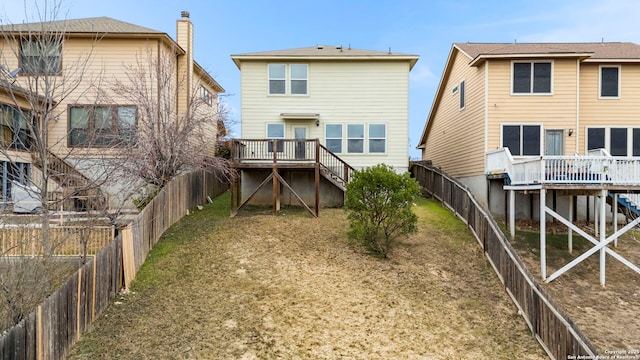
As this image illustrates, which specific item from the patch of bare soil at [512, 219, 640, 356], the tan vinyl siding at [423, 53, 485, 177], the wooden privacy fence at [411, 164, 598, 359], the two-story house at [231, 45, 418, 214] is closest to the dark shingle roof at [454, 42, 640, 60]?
the tan vinyl siding at [423, 53, 485, 177]

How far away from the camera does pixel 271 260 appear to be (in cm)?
1205

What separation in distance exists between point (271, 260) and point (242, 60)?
10906mm

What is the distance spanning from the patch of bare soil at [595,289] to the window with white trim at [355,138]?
7746 mm

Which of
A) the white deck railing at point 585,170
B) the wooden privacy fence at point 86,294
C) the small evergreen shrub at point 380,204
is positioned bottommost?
the wooden privacy fence at point 86,294

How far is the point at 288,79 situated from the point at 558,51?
1200 centimetres

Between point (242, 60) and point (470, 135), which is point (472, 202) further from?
point (242, 60)

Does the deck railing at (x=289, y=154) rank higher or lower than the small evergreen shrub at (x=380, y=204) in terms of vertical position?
higher

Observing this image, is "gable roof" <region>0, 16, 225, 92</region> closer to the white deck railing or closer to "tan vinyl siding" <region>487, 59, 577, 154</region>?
"tan vinyl siding" <region>487, 59, 577, 154</region>

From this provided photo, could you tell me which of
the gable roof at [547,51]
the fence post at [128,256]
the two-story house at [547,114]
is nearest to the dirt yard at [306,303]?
the fence post at [128,256]

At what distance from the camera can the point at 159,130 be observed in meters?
15.0

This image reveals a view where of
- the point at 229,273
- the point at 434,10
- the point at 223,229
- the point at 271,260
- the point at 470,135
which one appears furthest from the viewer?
the point at 434,10

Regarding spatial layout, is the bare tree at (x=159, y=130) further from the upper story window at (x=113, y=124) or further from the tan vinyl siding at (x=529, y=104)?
the tan vinyl siding at (x=529, y=104)

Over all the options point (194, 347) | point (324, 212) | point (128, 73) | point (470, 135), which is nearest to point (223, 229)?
point (324, 212)

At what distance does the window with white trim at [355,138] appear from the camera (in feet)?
63.3
